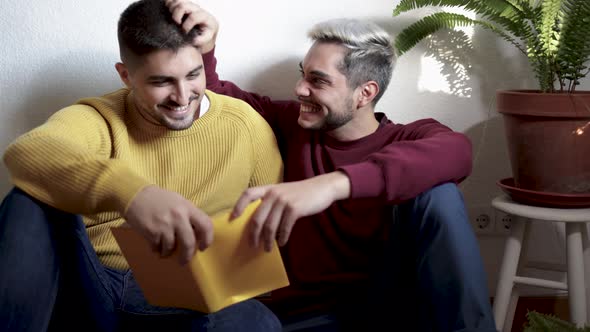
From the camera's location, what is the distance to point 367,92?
153cm

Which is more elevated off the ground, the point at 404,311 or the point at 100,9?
the point at 100,9

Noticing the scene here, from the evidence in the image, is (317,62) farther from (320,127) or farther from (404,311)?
(404,311)

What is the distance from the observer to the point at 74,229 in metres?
1.09

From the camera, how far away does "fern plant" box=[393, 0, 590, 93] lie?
4.83ft

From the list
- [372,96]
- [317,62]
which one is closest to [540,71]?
[372,96]

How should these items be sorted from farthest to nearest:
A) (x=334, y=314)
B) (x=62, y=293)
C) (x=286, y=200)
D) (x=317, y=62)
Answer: (x=317, y=62), (x=334, y=314), (x=62, y=293), (x=286, y=200)

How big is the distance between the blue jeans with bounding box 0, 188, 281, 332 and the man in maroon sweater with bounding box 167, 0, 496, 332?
192 millimetres

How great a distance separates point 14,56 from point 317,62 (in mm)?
766

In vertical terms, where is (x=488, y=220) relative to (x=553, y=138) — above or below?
below

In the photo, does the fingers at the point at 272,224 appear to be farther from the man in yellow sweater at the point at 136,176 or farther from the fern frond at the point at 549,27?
the fern frond at the point at 549,27

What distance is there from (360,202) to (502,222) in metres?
0.66

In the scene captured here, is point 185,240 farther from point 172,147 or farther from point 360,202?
point 360,202

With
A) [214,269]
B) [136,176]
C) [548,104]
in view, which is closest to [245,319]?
[214,269]

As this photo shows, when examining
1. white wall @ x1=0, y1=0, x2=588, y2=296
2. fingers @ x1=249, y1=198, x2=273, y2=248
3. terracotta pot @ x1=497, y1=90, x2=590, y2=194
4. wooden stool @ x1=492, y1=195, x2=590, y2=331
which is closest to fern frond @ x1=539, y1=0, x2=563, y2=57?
terracotta pot @ x1=497, y1=90, x2=590, y2=194
